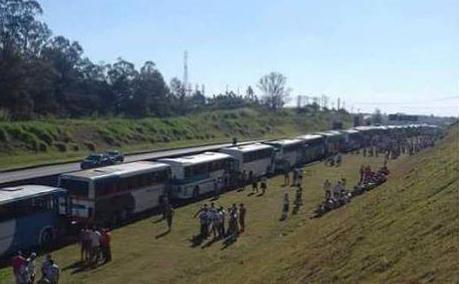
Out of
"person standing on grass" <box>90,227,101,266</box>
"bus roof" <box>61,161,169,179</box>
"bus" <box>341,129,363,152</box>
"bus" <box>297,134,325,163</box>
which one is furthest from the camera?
"bus" <box>341,129,363,152</box>

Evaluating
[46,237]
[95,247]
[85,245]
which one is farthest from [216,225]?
[46,237]

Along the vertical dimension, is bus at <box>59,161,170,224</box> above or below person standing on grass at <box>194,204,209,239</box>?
above

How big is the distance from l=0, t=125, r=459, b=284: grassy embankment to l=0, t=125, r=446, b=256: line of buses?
1.34 m

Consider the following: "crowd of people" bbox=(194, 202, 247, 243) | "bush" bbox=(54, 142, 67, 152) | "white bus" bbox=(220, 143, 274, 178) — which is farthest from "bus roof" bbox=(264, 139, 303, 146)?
"crowd of people" bbox=(194, 202, 247, 243)

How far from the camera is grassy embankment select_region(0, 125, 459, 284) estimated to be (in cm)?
1602

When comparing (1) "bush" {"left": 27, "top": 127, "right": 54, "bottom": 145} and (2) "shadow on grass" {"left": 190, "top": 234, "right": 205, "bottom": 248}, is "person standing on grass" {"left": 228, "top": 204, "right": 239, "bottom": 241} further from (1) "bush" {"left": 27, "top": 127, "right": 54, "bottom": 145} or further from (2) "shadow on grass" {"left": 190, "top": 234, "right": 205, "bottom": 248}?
(1) "bush" {"left": 27, "top": 127, "right": 54, "bottom": 145}

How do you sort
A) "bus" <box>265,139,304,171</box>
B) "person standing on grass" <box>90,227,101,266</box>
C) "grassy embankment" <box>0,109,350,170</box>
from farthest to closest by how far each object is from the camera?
"grassy embankment" <box>0,109,350,170</box>, "bus" <box>265,139,304,171</box>, "person standing on grass" <box>90,227,101,266</box>

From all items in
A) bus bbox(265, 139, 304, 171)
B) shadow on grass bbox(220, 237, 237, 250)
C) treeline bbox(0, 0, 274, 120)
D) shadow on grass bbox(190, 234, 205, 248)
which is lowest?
shadow on grass bbox(190, 234, 205, 248)

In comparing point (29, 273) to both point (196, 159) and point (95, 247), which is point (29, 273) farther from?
point (196, 159)

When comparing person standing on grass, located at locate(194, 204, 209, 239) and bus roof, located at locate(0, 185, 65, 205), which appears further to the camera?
person standing on grass, located at locate(194, 204, 209, 239)

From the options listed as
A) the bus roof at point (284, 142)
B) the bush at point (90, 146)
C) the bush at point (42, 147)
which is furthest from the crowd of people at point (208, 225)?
the bush at point (90, 146)

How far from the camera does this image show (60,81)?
314 ft

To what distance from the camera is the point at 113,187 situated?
32281mm

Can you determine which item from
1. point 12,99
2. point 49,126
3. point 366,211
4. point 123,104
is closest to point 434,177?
point 366,211
